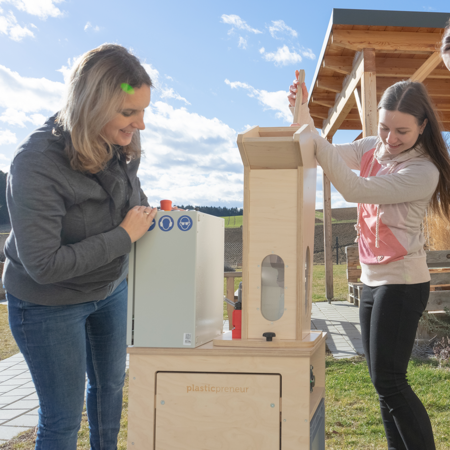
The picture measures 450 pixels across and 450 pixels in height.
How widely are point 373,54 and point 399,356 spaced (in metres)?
4.16

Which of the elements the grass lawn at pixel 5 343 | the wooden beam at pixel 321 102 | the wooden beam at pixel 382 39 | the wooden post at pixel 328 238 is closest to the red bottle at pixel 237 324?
the wooden beam at pixel 382 39

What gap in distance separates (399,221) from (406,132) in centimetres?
37

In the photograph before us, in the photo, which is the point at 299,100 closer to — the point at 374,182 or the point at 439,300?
the point at 374,182

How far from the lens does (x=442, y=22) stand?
4668mm

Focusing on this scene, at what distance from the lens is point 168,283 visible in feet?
5.19

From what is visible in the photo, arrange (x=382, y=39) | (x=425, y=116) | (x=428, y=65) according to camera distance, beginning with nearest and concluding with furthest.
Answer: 1. (x=425, y=116)
2. (x=382, y=39)
3. (x=428, y=65)

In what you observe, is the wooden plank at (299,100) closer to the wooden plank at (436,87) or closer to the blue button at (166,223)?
the blue button at (166,223)

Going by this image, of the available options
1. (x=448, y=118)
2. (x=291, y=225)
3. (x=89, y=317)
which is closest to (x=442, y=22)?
(x=448, y=118)

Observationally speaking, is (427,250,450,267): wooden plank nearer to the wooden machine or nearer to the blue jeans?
the wooden machine

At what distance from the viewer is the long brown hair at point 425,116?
1798 mm

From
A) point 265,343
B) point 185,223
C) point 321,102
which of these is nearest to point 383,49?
point 321,102

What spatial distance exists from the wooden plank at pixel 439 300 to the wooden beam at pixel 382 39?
2.72 metres

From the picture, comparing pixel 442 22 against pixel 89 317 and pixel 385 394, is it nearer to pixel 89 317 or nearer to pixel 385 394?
pixel 385 394

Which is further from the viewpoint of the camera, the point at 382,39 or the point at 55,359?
the point at 382,39
